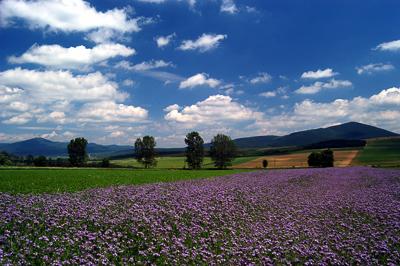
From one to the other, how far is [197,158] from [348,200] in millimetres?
79257

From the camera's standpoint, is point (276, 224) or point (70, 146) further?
point (70, 146)

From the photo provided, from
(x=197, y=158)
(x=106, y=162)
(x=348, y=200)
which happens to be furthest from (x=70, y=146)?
(x=348, y=200)

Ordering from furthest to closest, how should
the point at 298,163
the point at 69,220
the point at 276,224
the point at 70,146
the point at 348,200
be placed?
1. the point at 70,146
2. the point at 298,163
3. the point at 348,200
4. the point at 276,224
5. the point at 69,220

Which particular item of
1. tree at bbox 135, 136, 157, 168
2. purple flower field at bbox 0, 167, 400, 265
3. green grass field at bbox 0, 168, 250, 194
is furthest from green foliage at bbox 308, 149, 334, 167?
purple flower field at bbox 0, 167, 400, 265

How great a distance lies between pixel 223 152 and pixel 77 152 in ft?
141

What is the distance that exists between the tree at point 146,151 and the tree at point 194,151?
1057cm

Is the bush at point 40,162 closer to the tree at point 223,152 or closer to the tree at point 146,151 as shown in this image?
the tree at point 146,151

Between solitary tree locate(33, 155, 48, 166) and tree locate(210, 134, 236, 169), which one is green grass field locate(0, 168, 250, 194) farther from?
solitary tree locate(33, 155, 48, 166)

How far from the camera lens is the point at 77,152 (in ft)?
318

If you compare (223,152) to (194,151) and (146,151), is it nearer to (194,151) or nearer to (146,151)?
(194,151)

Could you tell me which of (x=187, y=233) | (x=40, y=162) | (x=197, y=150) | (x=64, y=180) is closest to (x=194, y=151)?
(x=197, y=150)

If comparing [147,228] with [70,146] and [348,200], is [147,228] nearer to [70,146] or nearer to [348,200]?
[348,200]

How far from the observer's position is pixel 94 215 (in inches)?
312

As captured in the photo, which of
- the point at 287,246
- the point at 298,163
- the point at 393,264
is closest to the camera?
the point at 393,264
